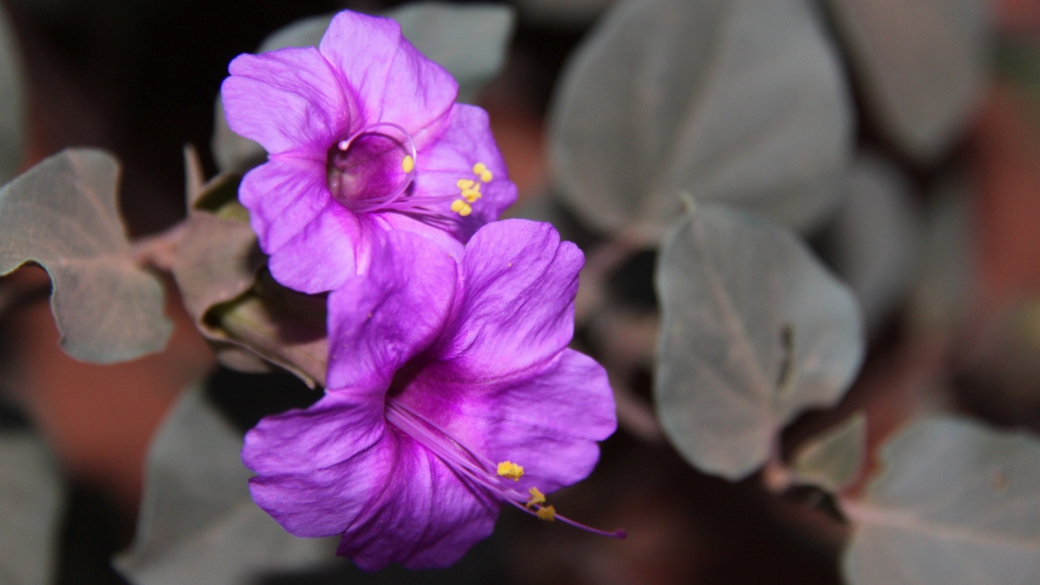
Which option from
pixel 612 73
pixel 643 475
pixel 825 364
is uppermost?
pixel 612 73

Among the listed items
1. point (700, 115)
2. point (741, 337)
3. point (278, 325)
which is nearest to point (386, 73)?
point (278, 325)

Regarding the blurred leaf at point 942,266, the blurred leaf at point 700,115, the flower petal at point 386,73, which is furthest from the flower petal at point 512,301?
the blurred leaf at point 942,266

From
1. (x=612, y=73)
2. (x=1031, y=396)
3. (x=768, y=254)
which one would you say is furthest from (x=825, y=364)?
(x=1031, y=396)

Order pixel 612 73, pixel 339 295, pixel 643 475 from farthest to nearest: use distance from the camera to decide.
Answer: pixel 643 475
pixel 612 73
pixel 339 295

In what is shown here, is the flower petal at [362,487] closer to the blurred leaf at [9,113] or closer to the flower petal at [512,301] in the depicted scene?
the flower petal at [512,301]

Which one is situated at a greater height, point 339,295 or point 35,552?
point 339,295

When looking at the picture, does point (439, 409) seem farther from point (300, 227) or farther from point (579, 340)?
point (579, 340)

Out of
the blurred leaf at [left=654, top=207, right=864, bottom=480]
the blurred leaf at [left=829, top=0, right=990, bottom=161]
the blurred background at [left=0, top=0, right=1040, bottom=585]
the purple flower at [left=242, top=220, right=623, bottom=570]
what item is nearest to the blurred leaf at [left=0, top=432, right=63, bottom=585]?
the purple flower at [left=242, top=220, right=623, bottom=570]

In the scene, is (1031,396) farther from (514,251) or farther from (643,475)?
(514,251)
